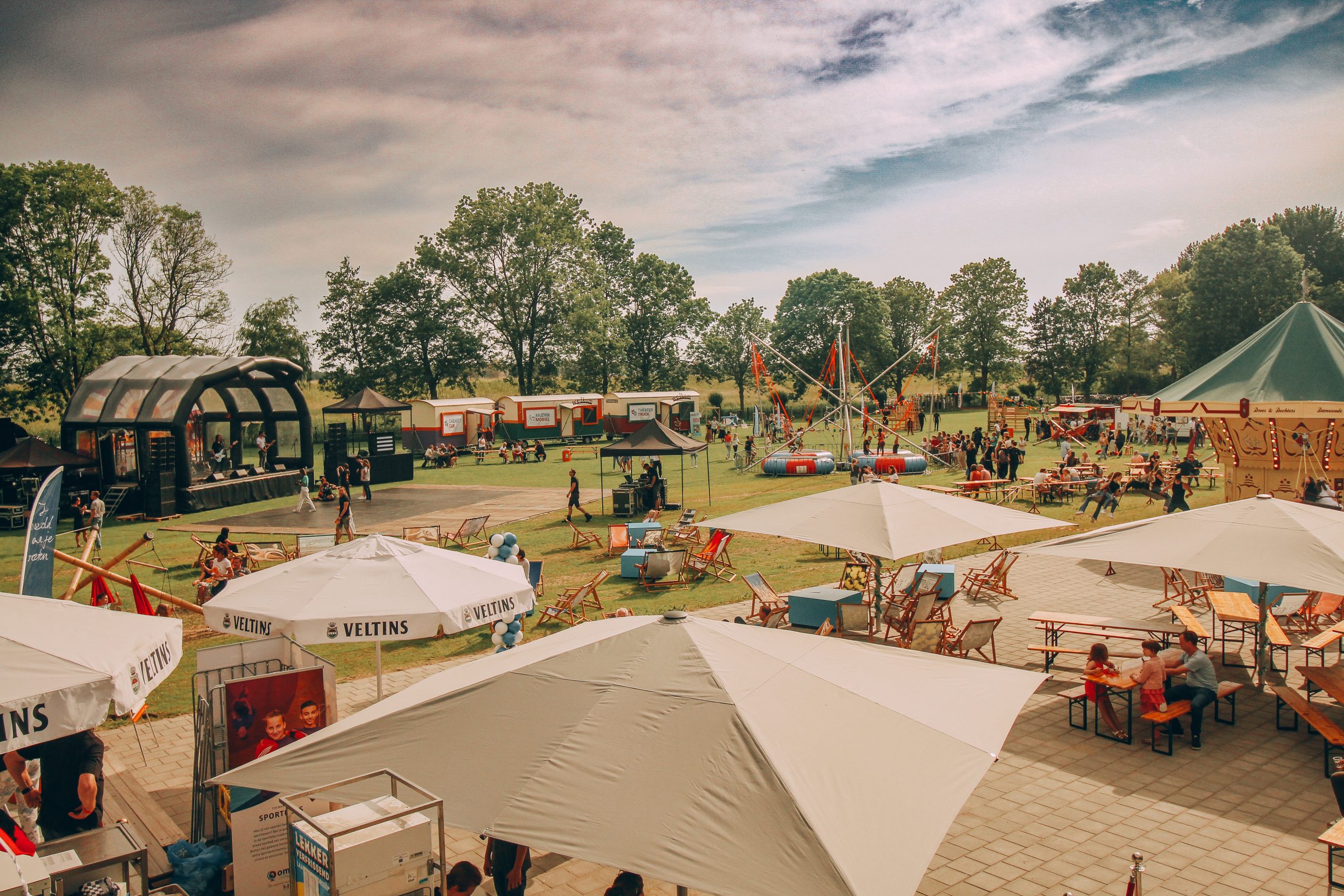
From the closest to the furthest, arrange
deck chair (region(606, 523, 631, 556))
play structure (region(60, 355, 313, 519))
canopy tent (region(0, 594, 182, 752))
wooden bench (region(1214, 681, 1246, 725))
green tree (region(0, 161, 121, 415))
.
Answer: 1. canopy tent (region(0, 594, 182, 752))
2. wooden bench (region(1214, 681, 1246, 725))
3. deck chair (region(606, 523, 631, 556))
4. play structure (region(60, 355, 313, 519))
5. green tree (region(0, 161, 121, 415))

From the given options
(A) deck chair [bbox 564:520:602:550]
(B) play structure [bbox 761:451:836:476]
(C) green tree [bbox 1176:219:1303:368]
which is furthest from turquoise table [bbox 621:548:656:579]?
(C) green tree [bbox 1176:219:1303:368]

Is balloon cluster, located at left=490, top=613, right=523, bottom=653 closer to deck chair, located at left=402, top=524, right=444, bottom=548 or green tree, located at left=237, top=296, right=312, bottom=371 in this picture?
deck chair, located at left=402, top=524, right=444, bottom=548

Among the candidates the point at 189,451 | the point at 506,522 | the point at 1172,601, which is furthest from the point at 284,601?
the point at 189,451

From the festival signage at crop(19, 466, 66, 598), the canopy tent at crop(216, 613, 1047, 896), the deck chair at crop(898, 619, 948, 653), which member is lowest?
the deck chair at crop(898, 619, 948, 653)

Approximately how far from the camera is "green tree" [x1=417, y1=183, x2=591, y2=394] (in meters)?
60.0

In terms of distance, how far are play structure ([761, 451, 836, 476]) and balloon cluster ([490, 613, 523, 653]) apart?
21.5 metres

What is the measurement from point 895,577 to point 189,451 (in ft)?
78.5

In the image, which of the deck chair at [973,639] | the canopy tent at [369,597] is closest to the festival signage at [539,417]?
the deck chair at [973,639]

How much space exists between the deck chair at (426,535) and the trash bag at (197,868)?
37.8 feet

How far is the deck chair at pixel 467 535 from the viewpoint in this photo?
758 inches

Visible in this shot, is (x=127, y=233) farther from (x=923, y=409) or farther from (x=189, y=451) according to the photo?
(x=923, y=409)

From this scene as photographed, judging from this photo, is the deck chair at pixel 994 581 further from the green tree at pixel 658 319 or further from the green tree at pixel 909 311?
the green tree at pixel 909 311

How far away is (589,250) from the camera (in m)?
63.9

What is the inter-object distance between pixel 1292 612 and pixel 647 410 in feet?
135
